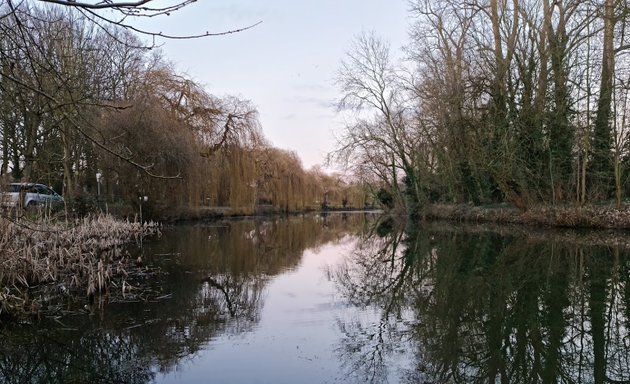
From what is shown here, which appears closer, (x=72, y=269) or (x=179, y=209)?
(x=72, y=269)

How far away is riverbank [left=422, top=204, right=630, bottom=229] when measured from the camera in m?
15.4

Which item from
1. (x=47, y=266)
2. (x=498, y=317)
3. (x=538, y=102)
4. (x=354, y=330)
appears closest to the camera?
(x=354, y=330)

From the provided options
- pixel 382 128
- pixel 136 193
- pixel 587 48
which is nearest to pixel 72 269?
pixel 136 193

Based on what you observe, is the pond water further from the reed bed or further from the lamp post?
the lamp post

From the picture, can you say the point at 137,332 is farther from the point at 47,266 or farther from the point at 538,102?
the point at 538,102

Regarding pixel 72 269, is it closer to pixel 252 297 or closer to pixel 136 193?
pixel 252 297

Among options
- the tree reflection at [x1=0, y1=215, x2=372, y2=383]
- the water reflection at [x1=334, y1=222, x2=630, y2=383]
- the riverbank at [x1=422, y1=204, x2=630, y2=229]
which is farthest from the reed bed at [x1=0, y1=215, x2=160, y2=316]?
the riverbank at [x1=422, y1=204, x2=630, y2=229]

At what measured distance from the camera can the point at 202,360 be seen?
4.20 meters

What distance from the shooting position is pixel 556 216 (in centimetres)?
1694

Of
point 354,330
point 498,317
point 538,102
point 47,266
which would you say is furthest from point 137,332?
point 538,102

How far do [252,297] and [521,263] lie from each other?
507cm

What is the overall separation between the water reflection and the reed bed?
3410mm

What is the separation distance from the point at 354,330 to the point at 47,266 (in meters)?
4.60

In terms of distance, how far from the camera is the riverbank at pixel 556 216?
605 inches
